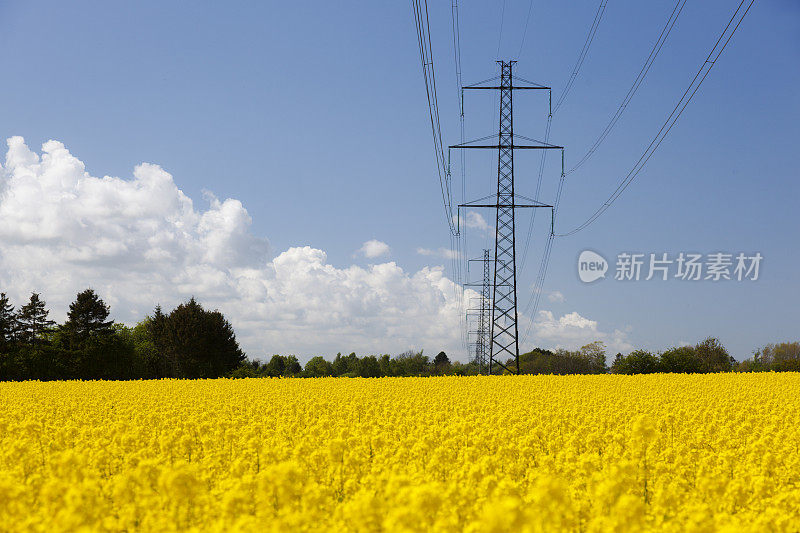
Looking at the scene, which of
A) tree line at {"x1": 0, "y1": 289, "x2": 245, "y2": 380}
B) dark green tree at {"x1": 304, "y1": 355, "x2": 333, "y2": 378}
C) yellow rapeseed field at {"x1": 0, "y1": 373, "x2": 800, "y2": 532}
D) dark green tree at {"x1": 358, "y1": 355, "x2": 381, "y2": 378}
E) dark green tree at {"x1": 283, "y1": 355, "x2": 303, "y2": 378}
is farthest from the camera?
dark green tree at {"x1": 283, "y1": 355, "x2": 303, "y2": 378}

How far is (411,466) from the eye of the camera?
28.1 feet

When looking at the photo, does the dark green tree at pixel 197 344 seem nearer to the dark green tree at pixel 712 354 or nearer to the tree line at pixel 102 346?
the tree line at pixel 102 346

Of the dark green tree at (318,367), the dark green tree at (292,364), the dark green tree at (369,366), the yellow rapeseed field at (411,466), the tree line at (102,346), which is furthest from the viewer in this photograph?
the dark green tree at (292,364)

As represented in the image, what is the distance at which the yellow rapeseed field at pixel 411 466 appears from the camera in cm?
569

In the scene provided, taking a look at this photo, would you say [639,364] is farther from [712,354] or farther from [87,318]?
[87,318]

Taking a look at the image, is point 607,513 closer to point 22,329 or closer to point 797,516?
point 797,516

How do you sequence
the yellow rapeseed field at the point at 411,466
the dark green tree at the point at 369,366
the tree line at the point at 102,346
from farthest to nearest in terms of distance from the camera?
the dark green tree at the point at 369,366
the tree line at the point at 102,346
the yellow rapeseed field at the point at 411,466

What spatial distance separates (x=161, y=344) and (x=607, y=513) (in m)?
73.6

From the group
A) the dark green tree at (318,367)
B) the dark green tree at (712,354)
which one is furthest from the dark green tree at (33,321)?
the dark green tree at (712,354)

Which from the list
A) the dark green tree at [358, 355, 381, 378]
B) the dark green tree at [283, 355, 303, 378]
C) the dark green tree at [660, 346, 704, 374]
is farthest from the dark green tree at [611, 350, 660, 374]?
the dark green tree at [283, 355, 303, 378]

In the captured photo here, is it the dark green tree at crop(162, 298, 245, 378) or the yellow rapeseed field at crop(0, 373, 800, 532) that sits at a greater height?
the dark green tree at crop(162, 298, 245, 378)

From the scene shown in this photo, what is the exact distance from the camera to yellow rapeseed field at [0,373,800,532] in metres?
5.69

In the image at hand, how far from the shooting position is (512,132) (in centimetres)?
3222

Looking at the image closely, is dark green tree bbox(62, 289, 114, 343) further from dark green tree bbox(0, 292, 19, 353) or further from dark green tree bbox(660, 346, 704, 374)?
dark green tree bbox(660, 346, 704, 374)
